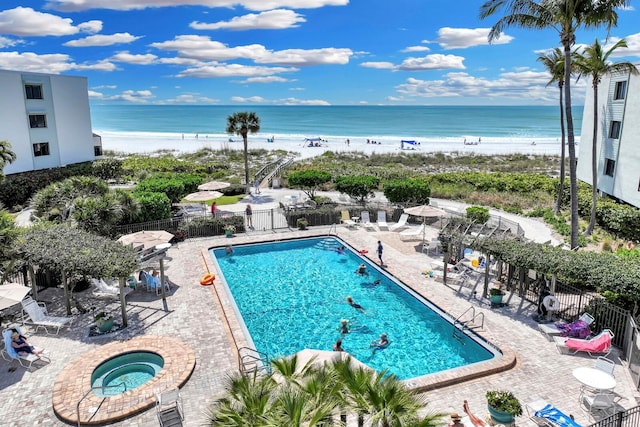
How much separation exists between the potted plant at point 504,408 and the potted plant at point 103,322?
11078 mm

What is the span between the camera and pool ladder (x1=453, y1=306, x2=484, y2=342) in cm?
1396

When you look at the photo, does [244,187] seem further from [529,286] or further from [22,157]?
[529,286]

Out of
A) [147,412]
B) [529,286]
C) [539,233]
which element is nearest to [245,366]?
[147,412]

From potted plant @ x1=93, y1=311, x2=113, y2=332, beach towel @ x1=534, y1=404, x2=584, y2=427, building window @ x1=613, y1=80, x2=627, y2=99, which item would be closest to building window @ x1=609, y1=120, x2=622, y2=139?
building window @ x1=613, y1=80, x2=627, y2=99

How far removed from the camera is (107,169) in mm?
41469

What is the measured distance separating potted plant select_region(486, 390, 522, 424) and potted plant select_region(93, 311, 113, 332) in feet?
36.3

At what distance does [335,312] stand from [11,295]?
10222 millimetres

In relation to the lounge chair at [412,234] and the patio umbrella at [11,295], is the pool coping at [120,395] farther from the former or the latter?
the lounge chair at [412,234]

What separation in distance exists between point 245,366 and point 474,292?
31.4ft

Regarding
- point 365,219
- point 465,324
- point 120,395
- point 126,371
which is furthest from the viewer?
point 365,219

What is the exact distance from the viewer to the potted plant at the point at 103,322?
44.1 feet

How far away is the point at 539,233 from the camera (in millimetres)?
24828

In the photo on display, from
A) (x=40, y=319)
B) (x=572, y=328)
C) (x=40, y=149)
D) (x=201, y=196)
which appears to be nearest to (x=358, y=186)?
(x=201, y=196)

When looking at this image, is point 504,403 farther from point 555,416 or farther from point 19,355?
point 19,355
